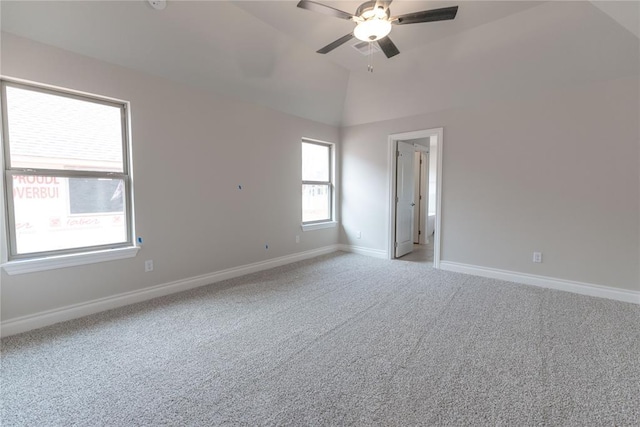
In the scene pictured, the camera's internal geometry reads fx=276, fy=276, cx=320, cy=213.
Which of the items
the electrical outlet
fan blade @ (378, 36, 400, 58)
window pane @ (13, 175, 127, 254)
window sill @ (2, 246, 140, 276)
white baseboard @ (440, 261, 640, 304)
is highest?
fan blade @ (378, 36, 400, 58)

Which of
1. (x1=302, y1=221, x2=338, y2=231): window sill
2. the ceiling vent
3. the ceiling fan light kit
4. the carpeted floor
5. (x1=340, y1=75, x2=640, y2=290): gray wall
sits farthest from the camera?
(x1=302, y1=221, x2=338, y2=231): window sill

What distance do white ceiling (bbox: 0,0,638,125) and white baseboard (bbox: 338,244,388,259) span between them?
256 centimetres

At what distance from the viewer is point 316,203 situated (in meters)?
5.21

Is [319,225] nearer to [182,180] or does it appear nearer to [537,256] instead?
[182,180]

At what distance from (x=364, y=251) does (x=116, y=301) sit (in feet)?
12.3

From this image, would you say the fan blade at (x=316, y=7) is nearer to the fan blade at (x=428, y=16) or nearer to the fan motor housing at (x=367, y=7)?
the fan motor housing at (x=367, y=7)

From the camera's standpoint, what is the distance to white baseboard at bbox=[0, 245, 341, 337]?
2334 millimetres

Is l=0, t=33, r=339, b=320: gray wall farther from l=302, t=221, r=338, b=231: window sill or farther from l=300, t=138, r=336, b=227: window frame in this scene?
l=300, t=138, r=336, b=227: window frame

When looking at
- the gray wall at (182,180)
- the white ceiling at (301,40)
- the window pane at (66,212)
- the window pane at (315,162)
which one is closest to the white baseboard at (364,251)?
the gray wall at (182,180)

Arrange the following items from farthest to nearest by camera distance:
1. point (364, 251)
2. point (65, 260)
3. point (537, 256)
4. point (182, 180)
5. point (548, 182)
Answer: point (364, 251)
point (537, 256)
point (548, 182)
point (182, 180)
point (65, 260)

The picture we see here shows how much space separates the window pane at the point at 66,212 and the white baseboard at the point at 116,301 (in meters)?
0.57

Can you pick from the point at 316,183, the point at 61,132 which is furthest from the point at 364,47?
the point at 61,132

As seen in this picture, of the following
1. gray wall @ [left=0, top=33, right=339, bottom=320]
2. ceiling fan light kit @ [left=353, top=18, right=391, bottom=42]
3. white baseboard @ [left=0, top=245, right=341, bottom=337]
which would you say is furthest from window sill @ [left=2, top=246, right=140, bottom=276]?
ceiling fan light kit @ [left=353, top=18, right=391, bottom=42]

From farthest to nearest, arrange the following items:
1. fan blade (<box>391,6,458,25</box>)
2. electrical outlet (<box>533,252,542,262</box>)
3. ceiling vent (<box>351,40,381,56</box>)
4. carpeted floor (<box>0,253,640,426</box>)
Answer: electrical outlet (<box>533,252,542,262</box>), ceiling vent (<box>351,40,381,56</box>), fan blade (<box>391,6,458,25</box>), carpeted floor (<box>0,253,640,426</box>)
